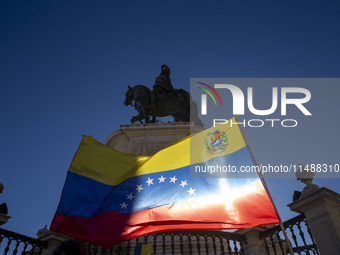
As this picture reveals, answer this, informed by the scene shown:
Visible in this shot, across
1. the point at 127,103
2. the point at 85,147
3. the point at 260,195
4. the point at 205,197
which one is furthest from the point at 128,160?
the point at 127,103

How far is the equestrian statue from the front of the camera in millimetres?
13531

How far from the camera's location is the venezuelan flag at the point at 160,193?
16.8 ft

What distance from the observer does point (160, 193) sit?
5.96 metres

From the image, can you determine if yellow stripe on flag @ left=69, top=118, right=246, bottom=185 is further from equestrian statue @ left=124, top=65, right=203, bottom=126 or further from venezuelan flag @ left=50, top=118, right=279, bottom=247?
equestrian statue @ left=124, top=65, right=203, bottom=126

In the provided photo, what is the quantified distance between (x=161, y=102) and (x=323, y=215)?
9.73 m

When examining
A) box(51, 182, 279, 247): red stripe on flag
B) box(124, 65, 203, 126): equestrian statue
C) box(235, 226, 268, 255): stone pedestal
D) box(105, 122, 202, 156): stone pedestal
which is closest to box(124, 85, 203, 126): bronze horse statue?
box(124, 65, 203, 126): equestrian statue

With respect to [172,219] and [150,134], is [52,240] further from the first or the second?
[150,134]

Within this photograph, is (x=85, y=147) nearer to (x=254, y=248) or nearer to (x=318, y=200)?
(x=254, y=248)

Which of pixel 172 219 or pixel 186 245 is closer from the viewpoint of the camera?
pixel 172 219

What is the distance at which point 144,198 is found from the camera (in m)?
5.95

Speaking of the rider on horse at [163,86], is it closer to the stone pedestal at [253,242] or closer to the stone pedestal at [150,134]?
the stone pedestal at [150,134]

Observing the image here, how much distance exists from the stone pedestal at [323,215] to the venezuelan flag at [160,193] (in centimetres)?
119

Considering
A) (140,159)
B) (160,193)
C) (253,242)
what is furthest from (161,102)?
(253,242)

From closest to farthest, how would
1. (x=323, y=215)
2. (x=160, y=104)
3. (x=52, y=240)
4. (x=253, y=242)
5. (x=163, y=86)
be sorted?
1. (x=323, y=215)
2. (x=253, y=242)
3. (x=52, y=240)
4. (x=160, y=104)
5. (x=163, y=86)
